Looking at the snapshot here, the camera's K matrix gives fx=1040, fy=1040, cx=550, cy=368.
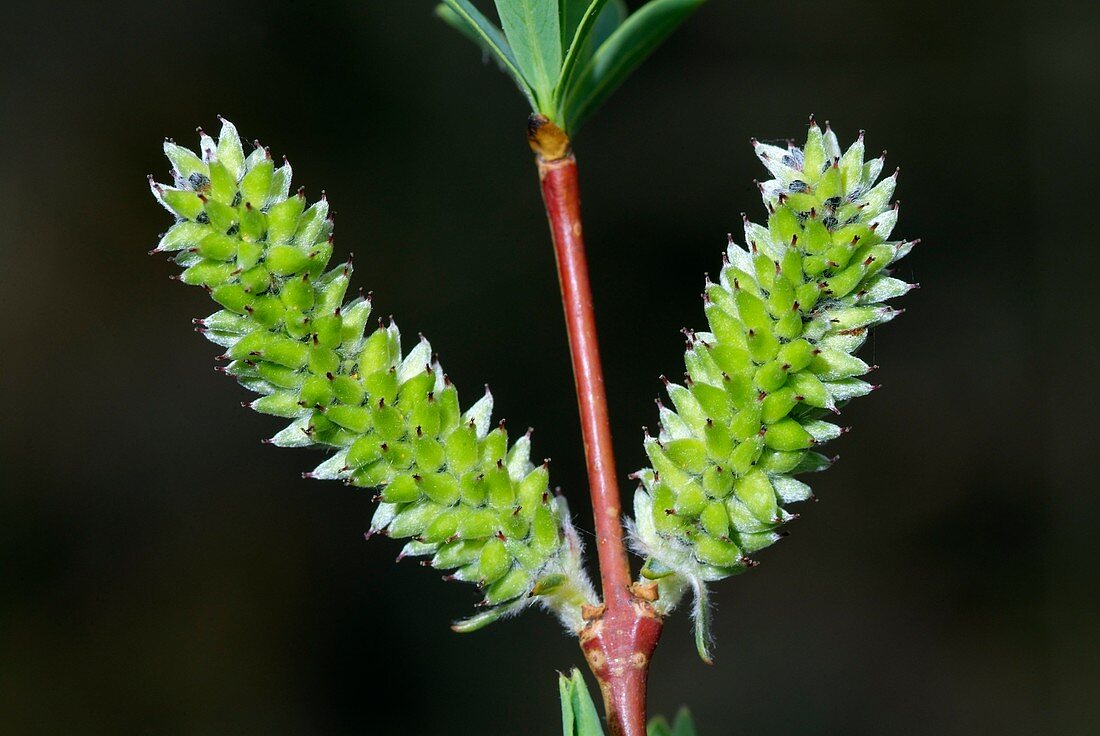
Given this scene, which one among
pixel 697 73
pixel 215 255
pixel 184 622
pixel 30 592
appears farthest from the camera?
pixel 697 73

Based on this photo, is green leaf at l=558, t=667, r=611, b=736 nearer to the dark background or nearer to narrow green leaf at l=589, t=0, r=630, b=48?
narrow green leaf at l=589, t=0, r=630, b=48

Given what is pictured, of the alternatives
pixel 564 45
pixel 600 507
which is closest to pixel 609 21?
pixel 564 45

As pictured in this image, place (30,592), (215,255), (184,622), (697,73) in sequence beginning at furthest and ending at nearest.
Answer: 1. (697,73)
2. (184,622)
3. (30,592)
4. (215,255)

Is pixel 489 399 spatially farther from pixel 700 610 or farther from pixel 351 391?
pixel 700 610

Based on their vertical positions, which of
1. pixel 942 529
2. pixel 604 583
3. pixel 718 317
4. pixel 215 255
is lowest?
pixel 604 583

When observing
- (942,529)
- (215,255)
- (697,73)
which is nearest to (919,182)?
(697,73)

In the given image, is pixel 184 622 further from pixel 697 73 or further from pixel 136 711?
pixel 697 73
